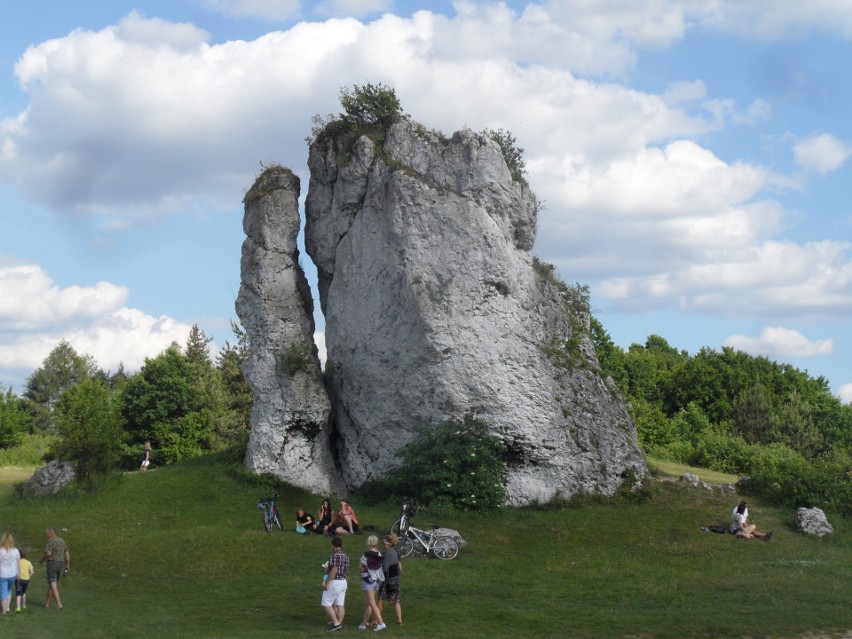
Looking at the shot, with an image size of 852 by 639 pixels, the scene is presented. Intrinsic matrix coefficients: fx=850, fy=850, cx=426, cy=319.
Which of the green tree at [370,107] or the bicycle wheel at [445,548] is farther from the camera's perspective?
the green tree at [370,107]

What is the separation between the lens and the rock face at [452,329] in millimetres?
34938

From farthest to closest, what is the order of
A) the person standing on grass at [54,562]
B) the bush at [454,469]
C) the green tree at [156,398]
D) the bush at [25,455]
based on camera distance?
1. the bush at [25,455]
2. the green tree at [156,398]
3. the bush at [454,469]
4. the person standing on grass at [54,562]

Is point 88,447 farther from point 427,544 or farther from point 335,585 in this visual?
point 335,585

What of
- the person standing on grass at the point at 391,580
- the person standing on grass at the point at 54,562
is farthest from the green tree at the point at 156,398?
the person standing on grass at the point at 391,580

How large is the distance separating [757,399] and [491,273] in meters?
39.7

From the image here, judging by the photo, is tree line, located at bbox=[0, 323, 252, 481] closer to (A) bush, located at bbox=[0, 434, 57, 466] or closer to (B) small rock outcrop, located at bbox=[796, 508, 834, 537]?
(A) bush, located at bbox=[0, 434, 57, 466]

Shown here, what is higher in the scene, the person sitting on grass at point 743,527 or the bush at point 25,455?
the person sitting on grass at point 743,527

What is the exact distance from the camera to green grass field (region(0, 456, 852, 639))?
19469 millimetres

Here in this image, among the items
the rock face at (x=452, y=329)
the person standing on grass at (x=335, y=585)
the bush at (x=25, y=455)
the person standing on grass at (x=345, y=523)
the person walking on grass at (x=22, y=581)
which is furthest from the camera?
the bush at (x=25, y=455)

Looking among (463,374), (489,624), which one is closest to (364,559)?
(489,624)

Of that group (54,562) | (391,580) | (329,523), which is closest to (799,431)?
(329,523)

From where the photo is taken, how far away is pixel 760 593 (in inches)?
870

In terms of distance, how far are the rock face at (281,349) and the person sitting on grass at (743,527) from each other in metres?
16.9

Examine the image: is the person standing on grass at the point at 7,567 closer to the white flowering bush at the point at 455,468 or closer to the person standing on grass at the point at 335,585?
the person standing on grass at the point at 335,585
